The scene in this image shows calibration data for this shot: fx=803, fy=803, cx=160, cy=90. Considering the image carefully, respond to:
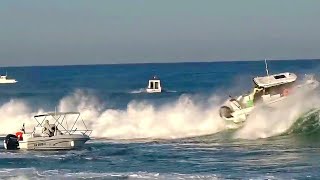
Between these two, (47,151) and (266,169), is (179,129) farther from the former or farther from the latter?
(266,169)

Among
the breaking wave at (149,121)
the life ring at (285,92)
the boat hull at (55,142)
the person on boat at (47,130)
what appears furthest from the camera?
the breaking wave at (149,121)

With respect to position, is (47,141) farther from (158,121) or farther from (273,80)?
(158,121)

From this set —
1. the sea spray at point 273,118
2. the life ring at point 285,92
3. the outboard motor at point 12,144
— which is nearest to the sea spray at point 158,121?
the sea spray at point 273,118

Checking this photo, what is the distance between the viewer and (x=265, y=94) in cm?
4512

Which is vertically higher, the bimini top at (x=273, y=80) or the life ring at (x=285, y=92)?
the bimini top at (x=273, y=80)

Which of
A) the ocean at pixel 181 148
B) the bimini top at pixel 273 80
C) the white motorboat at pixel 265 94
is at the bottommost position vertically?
the ocean at pixel 181 148

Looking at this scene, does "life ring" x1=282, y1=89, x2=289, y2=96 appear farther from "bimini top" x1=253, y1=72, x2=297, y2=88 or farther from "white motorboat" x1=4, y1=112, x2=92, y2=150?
"white motorboat" x1=4, y1=112, x2=92, y2=150

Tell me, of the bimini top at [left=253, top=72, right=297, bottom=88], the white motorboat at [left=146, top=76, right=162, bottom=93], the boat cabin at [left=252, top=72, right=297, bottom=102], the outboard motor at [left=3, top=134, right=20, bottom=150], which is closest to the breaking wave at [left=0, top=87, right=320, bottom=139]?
the boat cabin at [left=252, top=72, right=297, bottom=102]

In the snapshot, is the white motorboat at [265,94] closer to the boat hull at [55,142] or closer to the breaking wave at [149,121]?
the breaking wave at [149,121]

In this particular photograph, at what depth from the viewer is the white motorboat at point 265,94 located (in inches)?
1773

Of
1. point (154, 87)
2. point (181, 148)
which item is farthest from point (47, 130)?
point (154, 87)

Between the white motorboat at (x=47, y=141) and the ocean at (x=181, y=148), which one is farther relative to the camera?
the white motorboat at (x=47, y=141)

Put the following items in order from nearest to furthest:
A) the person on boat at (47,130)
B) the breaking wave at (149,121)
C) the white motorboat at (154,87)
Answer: the person on boat at (47,130) → the breaking wave at (149,121) → the white motorboat at (154,87)

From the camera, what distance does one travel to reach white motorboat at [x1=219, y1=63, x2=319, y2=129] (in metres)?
45.0
